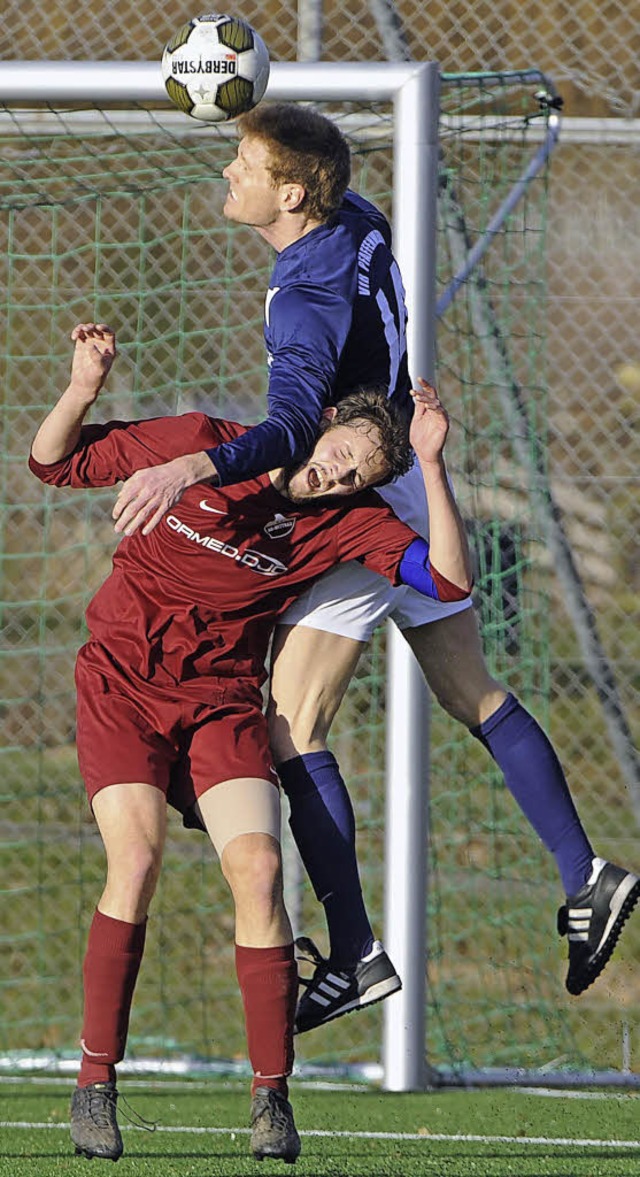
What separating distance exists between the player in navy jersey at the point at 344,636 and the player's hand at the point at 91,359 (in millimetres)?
360

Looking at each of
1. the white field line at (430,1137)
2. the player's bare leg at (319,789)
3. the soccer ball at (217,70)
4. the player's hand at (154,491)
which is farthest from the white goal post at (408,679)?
the player's hand at (154,491)

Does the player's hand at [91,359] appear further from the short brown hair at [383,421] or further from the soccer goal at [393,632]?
the soccer goal at [393,632]

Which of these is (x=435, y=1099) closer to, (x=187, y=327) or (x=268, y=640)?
(x=268, y=640)

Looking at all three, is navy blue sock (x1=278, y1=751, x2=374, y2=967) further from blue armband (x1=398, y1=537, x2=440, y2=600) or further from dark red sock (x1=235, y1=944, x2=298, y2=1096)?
blue armband (x1=398, y1=537, x2=440, y2=600)

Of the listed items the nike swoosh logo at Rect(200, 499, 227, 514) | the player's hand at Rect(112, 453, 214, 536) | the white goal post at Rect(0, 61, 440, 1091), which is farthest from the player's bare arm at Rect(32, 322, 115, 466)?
the white goal post at Rect(0, 61, 440, 1091)

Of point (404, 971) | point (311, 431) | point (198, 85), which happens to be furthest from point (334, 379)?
point (404, 971)

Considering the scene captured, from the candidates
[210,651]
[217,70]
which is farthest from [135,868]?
[217,70]

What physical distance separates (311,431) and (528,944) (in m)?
3.46

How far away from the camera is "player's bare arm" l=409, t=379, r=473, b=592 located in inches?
144

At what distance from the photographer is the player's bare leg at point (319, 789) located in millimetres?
4059

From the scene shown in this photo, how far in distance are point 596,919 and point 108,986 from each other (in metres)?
1.13

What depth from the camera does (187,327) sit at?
28.5ft

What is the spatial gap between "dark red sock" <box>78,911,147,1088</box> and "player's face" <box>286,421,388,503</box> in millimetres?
1032

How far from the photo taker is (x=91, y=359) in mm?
3785
